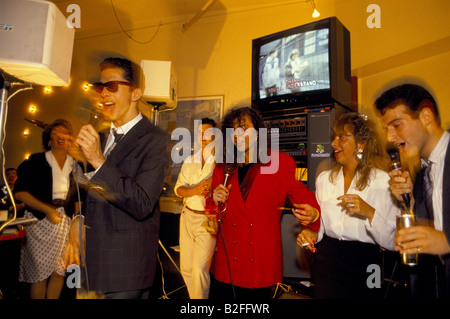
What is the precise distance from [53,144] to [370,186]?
3.06m

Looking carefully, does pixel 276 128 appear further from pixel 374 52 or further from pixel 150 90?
pixel 374 52

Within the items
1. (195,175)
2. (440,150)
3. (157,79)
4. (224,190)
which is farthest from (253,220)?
(157,79)

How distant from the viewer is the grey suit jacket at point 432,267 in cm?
130

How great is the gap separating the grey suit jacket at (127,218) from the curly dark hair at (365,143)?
127 centimetres

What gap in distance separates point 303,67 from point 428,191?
69.1 inches

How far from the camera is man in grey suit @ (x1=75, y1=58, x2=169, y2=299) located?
4.05ft

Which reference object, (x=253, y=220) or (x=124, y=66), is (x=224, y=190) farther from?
(x=124, y=66)

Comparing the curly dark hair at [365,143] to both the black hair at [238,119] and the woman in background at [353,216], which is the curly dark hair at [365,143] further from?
the black hair at [238,119]

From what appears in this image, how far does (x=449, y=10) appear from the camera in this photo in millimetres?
3096

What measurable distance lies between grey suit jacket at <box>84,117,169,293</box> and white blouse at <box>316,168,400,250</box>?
113 cm

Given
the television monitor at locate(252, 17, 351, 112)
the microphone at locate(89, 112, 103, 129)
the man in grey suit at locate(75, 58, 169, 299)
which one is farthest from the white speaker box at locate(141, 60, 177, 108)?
the man in grey suit at locate(75, 58, 169, 299)

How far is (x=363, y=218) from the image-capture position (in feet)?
5.70

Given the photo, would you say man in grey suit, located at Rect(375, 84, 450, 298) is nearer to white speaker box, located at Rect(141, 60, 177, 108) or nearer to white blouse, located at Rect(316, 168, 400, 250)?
white blouse, located at Rect(316, 168, 400, 250)

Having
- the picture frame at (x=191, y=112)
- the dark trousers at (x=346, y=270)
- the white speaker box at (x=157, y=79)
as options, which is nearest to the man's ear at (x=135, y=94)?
the white speaker box at (x=157, y=79)
